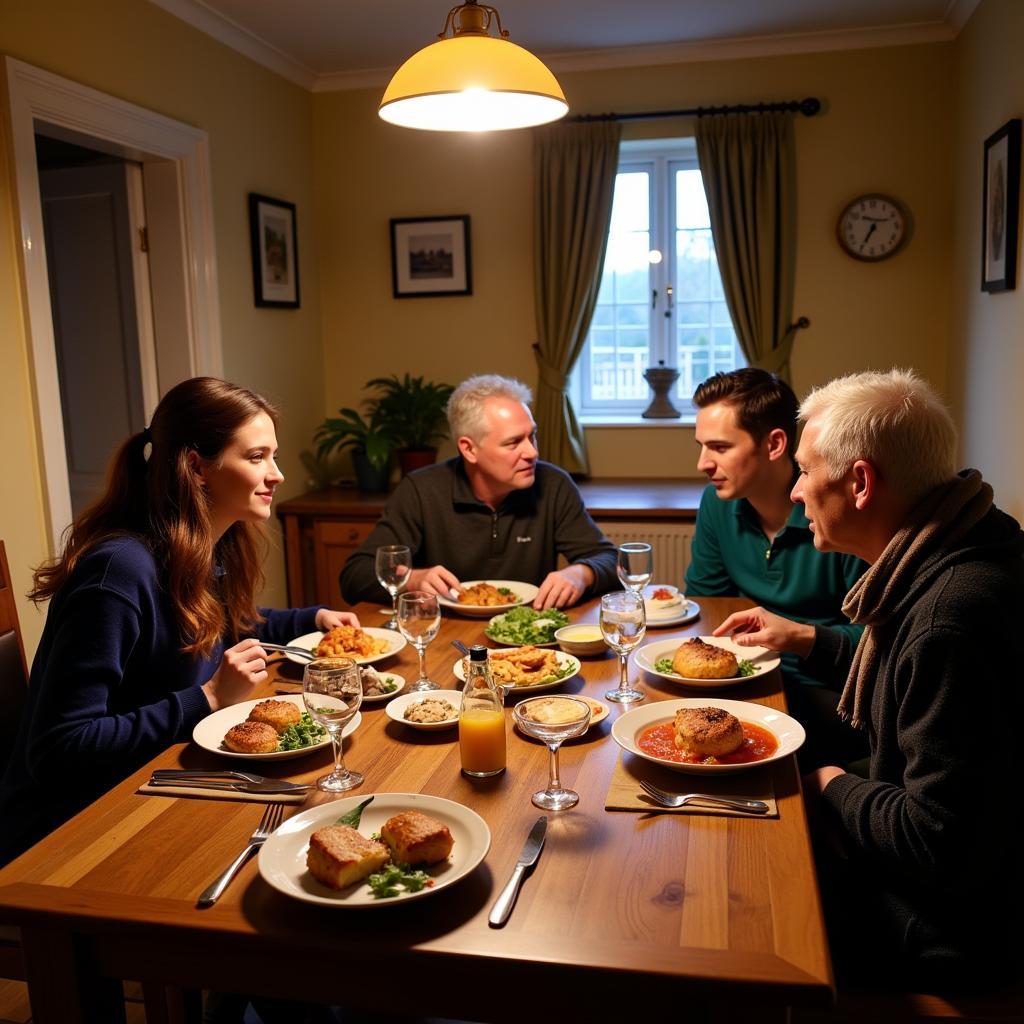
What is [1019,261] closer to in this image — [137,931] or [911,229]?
[911,229]

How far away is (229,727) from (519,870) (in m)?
0.65

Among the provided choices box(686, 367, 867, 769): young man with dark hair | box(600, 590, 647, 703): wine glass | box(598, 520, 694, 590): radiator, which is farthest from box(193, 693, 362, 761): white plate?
box(598, 520, 694, 590): radiator

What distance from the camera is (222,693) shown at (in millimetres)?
1673

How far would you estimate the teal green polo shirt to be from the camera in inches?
88.6

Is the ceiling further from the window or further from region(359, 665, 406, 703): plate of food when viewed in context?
region(359, 665, 406, 703): plate of food

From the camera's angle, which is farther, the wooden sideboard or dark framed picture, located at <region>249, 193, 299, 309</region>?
dark framed picture, located at <region>249, 193, 299, 309</region>

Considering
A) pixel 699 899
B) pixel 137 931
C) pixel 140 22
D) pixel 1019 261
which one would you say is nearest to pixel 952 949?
pixel 699 899

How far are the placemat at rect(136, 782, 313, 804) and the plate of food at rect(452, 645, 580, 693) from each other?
→ 0.46 meters

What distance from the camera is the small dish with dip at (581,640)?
2.00 meters

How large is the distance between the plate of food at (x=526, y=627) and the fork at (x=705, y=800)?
2.33 ft

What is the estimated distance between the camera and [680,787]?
141 centimetres

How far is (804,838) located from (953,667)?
11.6 inches

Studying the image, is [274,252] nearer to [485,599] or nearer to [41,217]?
[41,217]

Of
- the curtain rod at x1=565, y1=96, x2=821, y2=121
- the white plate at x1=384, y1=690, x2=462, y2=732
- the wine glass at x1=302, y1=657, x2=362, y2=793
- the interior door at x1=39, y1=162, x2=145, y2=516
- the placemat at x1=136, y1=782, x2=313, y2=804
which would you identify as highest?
the curtain rod at x1=565, y1=96, x2=821, y2=121
